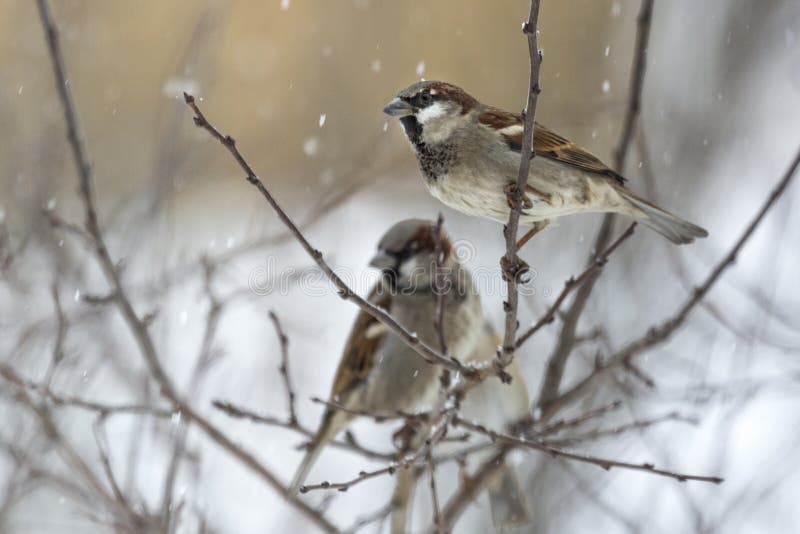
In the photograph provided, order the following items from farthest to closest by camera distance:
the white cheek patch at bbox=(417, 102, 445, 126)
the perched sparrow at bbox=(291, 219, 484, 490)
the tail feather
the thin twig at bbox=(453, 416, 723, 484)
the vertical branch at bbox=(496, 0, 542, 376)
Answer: the perched sparrow at bbox=(291, 219, 484, 490), the tail feather, the white cheek patch at bbox=(417, 102, 445, 126), the thin twig at bbox=(453, 416, 723, 484), the vertical branch at bbox=(496, 0, 542, 376)

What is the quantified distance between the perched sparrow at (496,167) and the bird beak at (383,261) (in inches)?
26.5

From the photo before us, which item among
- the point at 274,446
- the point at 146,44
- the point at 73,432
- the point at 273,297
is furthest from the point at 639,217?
the point at 146,44

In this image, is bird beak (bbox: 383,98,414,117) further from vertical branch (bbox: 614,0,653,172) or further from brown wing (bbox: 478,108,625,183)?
vertical branch (bbox: 614,0,653,172)

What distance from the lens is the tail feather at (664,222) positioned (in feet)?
9.23

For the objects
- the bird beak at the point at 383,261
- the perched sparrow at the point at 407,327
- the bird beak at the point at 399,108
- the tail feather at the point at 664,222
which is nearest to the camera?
the bird beak at the point at 399,108

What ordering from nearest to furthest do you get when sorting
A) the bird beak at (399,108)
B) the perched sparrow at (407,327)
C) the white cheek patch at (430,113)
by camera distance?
the bird beak at (399,108)
the white cheek patch at (430,113)
the perched sparrow at (407,327)

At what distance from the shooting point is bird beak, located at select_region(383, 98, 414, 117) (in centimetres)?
257

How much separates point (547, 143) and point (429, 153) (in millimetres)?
406

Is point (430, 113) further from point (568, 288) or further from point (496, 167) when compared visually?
point (568, 288)

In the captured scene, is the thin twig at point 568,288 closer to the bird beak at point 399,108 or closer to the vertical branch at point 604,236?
the vertical branch at point 604,236

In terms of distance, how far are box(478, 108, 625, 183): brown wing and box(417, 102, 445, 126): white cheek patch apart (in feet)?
0.47

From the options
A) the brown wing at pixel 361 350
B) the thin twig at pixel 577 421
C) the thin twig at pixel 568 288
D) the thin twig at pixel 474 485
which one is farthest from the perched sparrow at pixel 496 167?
the brown wing at pixel 361 350

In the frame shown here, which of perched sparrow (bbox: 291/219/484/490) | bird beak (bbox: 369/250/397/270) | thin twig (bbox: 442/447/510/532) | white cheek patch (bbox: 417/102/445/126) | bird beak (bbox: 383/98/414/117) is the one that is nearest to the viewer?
bird beak (bbox: 383/98/414/117)

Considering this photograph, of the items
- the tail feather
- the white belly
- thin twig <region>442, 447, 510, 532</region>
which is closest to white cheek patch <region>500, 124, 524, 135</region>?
the white belly
